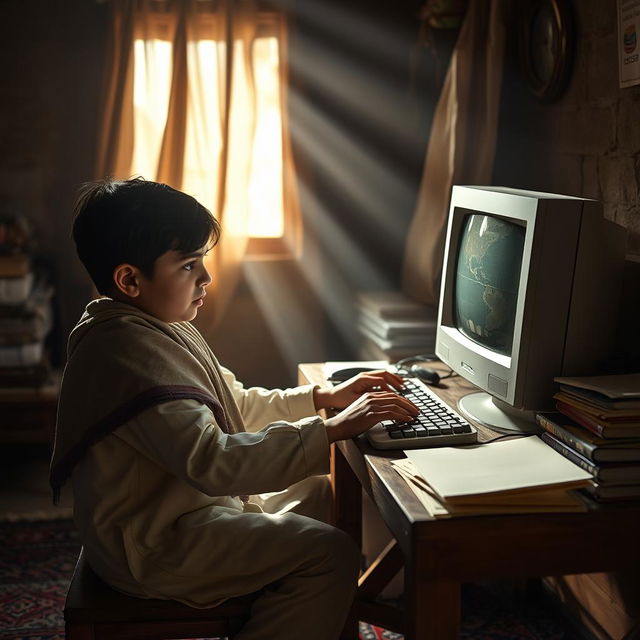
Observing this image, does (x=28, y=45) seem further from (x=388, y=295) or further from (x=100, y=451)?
(x=100, y=451)

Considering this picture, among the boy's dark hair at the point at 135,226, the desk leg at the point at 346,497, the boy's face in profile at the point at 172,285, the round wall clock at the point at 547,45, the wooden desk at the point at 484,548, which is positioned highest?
the round wall clock at the point at 547,45

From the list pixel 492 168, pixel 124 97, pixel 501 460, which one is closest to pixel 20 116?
pixel 124 97

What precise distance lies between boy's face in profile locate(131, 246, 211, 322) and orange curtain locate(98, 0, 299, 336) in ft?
5.44

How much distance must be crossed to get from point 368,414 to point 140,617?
0.53 meters

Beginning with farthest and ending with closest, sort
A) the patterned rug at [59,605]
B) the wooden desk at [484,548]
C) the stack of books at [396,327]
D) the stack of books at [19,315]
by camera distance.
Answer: the stack of books at [19,315] → the stack of books at [396,327] → the patterned rug at [59,605] → the wooden desk at [484,548]

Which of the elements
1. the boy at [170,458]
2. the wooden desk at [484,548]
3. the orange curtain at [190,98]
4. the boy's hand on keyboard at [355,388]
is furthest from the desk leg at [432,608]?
the orange curtain at [190,98]

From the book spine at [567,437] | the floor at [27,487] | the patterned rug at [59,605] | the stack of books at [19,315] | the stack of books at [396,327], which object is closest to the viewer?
the book spine at [567,437]

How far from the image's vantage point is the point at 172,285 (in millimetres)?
1495

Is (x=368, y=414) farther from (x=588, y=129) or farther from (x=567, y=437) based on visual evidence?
(x=588, y=129)

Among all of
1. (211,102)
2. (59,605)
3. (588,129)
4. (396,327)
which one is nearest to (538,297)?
(588,129)

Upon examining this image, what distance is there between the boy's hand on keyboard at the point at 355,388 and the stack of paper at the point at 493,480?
356mm

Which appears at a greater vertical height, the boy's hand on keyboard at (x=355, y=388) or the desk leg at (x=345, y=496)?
the boy's hand on keyboard at (x=355, y=388)

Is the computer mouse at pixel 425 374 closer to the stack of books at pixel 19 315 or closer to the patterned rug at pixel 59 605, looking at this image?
the patterned rug at pixel 59 605

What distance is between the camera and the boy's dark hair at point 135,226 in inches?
57.3
